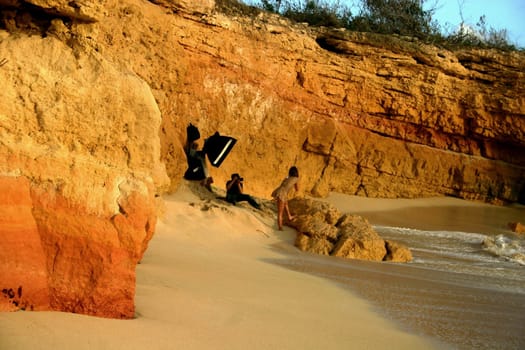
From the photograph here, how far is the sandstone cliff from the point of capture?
3.25m

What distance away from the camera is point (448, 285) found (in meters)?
6.39

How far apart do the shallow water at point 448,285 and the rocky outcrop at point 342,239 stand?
0.33 meters

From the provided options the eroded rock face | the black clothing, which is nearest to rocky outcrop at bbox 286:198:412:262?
the black clothing

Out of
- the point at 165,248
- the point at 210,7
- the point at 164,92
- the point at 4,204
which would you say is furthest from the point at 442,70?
the point at 4,204

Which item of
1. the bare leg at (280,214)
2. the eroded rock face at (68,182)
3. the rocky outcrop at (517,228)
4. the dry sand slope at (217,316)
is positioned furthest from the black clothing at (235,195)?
the eroded rock face at (68,182)

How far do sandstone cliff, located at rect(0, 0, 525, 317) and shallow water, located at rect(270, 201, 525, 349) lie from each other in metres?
2.15

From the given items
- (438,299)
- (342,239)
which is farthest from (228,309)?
(342,239)

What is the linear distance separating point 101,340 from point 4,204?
0.79 m

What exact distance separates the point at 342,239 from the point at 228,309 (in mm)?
→ 4541

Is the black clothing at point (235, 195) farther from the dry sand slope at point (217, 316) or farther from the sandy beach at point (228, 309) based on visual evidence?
the dry sand slope at point (217, 316)

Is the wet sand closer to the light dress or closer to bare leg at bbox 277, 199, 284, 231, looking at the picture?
bare leg at bbox 277, 199, 284, 231

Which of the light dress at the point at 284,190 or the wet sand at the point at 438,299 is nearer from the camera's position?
the wet sand at the point at 438,299

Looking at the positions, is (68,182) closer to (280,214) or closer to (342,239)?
(342,239)

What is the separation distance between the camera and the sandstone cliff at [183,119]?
3248 millimetres
